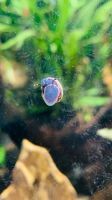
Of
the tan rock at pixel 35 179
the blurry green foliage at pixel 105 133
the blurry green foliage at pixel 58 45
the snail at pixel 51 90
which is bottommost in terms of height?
the tan rock at pixel 35 179

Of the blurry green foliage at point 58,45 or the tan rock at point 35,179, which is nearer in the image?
the tan rock at point 35,179

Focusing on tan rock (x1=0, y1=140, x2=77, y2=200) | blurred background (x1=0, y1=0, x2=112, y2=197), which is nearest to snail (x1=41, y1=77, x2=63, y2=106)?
blurred background (x1=0, y1=0, x2=112, y2=197)

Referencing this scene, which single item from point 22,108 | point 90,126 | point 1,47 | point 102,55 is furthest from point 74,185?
point 1,47

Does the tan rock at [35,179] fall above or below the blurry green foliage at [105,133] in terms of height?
below

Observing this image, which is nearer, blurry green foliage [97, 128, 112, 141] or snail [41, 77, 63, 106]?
snail [41, 77, 63, 106]

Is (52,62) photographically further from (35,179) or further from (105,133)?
(35,179)

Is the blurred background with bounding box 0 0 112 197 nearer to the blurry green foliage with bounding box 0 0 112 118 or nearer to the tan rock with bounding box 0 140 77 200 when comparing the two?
the blurry green foliage with bounding box 0 0 112 118

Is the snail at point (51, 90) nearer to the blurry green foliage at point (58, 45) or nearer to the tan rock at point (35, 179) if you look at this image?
the blurry green foliage at point (58, 45)

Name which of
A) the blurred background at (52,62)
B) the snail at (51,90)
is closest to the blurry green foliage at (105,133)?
the blurred background at (52,62)

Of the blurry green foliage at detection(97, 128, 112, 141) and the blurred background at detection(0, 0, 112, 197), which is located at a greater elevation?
the blurred background at detection(0, 0, 112, 197)
